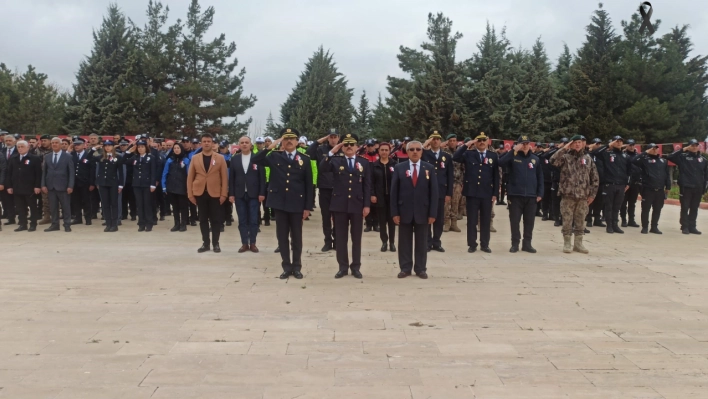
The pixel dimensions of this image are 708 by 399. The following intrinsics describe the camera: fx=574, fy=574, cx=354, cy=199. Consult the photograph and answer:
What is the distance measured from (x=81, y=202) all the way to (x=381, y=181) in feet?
25.8

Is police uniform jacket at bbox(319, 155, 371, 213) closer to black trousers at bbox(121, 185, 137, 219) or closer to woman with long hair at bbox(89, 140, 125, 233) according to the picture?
woman with long hair at bbox(89, 140, 125, 233)

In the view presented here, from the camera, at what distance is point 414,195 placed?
7.63 meters

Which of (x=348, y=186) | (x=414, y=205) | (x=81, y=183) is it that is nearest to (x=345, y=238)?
(x=348, y=186)

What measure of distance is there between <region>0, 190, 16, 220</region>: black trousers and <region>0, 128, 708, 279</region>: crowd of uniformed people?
0.10ft

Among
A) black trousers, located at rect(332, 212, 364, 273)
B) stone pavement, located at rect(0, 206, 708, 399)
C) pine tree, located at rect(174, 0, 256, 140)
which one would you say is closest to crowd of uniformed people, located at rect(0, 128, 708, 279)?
black trousers, located at rect(332, 212, 364, 273)

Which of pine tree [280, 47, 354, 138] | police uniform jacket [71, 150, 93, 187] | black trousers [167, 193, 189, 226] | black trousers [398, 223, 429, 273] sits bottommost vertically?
black trousers [398, 223, 429, 273]

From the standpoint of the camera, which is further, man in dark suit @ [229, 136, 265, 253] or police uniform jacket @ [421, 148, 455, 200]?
police uniform jacket @ [421, 148, 455, 200]

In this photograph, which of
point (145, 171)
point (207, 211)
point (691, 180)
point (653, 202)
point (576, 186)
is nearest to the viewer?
point (207, 211)

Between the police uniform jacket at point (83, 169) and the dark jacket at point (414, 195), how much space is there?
849 cm

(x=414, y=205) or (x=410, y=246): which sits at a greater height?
(x=414, y=205)

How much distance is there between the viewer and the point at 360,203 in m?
7.75

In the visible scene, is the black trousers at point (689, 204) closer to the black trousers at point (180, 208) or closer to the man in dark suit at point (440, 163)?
the man in dark suit at point (440, 163)

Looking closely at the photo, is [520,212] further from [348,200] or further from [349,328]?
[349,328]

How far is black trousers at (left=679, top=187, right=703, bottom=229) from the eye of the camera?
12852mm
